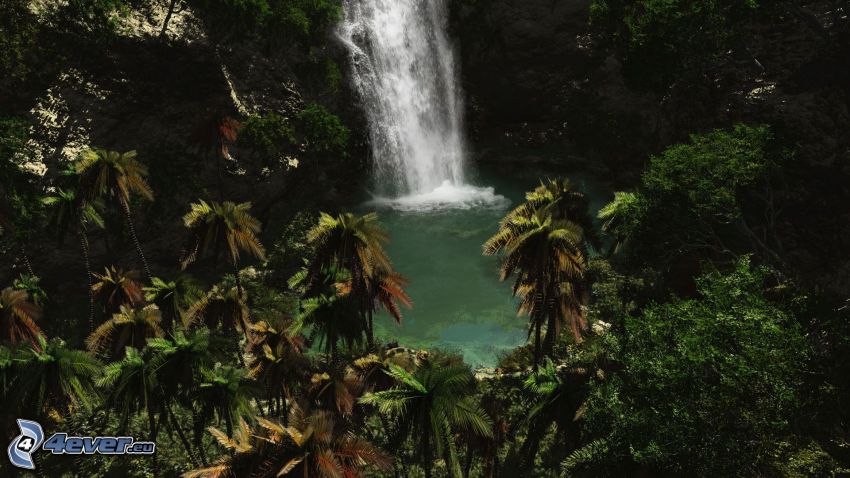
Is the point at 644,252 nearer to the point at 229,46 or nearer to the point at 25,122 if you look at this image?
the point at 229,46

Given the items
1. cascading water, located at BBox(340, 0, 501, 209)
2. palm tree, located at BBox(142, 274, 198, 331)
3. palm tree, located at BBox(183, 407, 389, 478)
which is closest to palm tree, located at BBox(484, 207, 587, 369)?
palm tree, located at BBox(183, 407, 389, 478)

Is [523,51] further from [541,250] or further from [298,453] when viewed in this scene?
[298,453]

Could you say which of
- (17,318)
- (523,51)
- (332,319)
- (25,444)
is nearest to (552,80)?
(523,51)

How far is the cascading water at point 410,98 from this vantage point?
6438 centimetres

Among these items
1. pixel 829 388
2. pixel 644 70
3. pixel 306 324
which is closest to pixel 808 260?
pixel 829 388

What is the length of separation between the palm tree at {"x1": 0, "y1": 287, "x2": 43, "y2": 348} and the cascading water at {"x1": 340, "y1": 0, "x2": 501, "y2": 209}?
129 feet

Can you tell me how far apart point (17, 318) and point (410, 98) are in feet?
161

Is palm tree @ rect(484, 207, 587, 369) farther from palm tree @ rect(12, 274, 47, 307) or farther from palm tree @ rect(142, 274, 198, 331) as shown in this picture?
palm tree @ rect(12, 274, 47, 307)

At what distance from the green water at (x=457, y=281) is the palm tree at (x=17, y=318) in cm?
2327

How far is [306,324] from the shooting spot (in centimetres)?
2670

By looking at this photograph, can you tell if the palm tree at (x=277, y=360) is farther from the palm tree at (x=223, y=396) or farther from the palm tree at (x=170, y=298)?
the palm tree at (x=170, y=298)

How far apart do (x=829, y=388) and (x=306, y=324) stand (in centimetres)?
2171

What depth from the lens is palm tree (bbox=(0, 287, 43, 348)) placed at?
1190 inches

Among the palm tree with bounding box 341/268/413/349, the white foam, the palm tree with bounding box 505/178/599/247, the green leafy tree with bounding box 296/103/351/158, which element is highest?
the green leafy tree with bounding box 296/103/351/158
